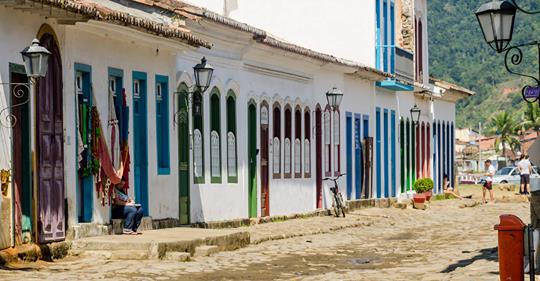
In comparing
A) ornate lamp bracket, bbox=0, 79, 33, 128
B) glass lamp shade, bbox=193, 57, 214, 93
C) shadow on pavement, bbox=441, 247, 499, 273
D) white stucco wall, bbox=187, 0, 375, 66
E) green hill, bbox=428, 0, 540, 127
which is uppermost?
green hill, bbox=428, 0, 540, 127

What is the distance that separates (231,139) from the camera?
1033 inches

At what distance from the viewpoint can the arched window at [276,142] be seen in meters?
29.5

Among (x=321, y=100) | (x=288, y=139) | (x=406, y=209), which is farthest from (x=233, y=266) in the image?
(x=406, y=209)

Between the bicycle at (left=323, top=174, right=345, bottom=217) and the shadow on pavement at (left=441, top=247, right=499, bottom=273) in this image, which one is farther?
the bicycle at (left=323, top=174, right=345, bottom=217)

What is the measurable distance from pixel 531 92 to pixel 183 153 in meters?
7.98

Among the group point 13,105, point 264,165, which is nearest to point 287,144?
point 264,165

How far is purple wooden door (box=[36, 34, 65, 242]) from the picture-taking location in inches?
681

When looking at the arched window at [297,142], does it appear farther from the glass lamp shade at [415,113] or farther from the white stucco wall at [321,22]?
the glass lamp shade at [415,113]

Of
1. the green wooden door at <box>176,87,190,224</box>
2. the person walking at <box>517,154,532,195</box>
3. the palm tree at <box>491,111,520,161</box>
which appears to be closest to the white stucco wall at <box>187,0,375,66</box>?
the person walking at <box>517,154,532,195</box>

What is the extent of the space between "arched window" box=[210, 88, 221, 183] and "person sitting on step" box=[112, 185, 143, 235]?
499cm

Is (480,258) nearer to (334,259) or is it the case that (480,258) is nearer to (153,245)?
(334,259)

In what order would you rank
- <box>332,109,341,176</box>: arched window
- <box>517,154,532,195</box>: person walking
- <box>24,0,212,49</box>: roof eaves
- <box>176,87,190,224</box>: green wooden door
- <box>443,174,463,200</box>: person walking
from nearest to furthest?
<box>24,0,212,49</box>: roof eaves
<box>176,87,190,224</box>: green wooden door
<box>332,109,341,176</box>: arched window
<box>517,154,532,195</box>: person walking
<box>443,174,463,200</box>: person walking

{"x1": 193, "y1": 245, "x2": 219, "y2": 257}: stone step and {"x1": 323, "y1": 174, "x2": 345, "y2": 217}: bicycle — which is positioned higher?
{"x1": 323, "y1": 174, "x2": 345, "y2": 217}: bicycle

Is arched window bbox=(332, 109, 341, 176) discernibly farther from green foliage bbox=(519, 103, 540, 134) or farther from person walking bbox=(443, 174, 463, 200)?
green foliage bbox=(519, 103, 540, 134)
